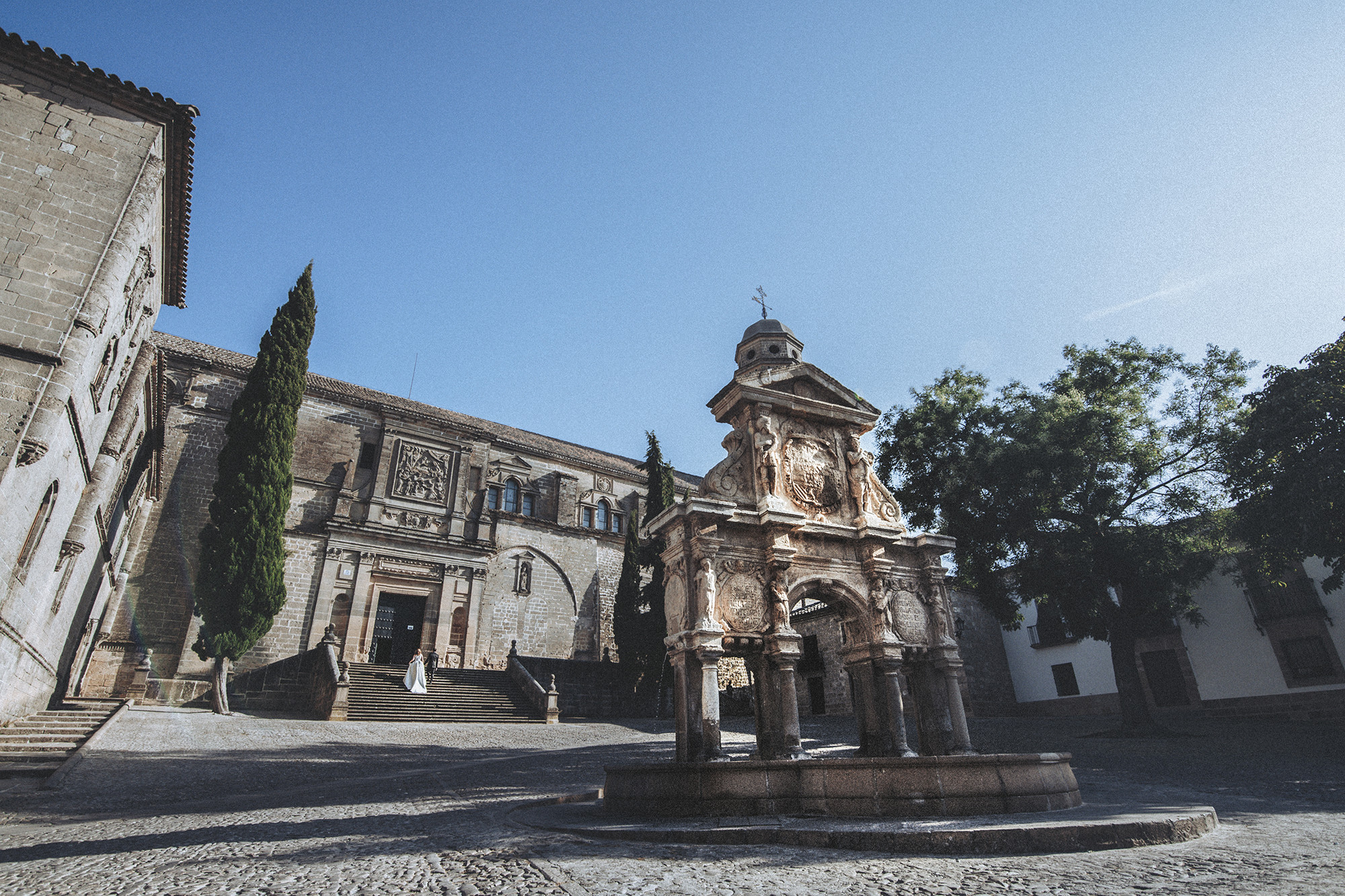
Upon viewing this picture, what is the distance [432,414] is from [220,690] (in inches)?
548

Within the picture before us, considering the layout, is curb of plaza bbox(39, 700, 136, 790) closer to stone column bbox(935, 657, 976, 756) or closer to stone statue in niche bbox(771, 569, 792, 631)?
stone statue in niche bbox(771, 569, 792, 631)

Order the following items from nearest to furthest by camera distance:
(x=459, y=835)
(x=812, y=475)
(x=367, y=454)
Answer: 1. (x=459, y=835)
2. (x=812, y=475)
3. (x=367, y=454)

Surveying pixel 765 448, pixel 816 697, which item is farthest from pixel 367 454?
pixel 765 448

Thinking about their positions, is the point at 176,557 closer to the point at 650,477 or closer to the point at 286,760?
the point at 286,760

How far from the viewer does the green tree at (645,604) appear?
2375cm

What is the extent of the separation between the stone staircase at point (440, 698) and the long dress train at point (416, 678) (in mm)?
224

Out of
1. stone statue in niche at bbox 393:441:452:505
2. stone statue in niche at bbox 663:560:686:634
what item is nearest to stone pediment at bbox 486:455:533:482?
stone statue in niche at bbox 393:441:452:505

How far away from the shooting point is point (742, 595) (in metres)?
8.46

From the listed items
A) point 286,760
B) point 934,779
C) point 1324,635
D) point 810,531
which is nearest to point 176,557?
point 286,760

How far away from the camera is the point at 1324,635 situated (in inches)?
772

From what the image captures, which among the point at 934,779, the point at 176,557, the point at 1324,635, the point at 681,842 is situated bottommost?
the point at 681,842

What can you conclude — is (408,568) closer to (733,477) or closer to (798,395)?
(733,477)

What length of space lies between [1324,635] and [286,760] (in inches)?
1058

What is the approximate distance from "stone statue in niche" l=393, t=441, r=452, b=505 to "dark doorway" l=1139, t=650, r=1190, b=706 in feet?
86.4
